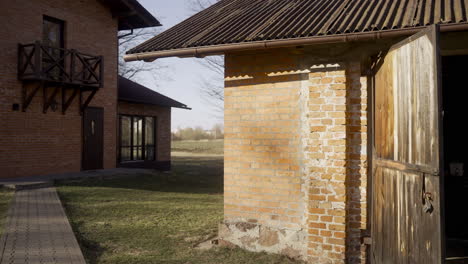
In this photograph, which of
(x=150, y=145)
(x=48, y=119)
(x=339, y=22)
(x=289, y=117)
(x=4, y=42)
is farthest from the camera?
(x=150, y=145)

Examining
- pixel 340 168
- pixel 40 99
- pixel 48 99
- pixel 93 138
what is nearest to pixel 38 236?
pixel 340 168

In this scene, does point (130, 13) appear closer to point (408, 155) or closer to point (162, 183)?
point (162, 183)

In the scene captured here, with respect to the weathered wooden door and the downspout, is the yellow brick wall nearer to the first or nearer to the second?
the weathered wooden door

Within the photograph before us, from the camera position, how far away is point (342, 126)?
4656mm

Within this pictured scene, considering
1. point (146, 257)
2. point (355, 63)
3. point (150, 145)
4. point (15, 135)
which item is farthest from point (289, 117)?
point (150, 145)

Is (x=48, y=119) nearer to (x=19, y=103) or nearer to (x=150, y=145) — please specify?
(x=19, y=103)

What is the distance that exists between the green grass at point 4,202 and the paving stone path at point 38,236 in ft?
0.29

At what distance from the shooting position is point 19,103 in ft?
40.3

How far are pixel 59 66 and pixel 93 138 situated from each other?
120 inches

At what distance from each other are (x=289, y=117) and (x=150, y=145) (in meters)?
14.0

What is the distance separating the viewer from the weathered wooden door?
10.2ft

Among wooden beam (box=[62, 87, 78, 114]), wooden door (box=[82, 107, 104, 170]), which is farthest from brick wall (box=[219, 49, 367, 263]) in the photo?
wooden door (box=[82, 107, 104, 170])

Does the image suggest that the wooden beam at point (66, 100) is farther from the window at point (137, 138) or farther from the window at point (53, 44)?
the window at point (137, 138)

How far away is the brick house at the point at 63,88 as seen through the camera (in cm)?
1209
